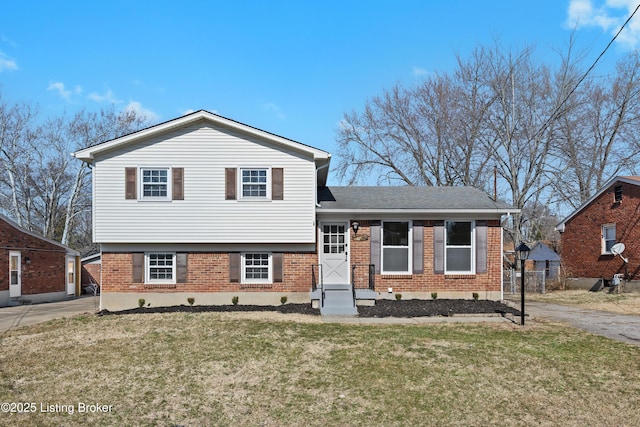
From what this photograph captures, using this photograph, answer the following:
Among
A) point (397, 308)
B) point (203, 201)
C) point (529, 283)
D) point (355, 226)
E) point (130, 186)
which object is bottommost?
point (529, 283)

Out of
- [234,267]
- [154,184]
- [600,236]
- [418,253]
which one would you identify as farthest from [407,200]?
[600,236]

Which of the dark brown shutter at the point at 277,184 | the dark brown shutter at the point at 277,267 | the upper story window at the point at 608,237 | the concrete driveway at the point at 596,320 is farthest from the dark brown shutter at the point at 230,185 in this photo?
the upper story window at the point at 608,237

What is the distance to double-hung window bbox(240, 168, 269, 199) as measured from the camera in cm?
1485

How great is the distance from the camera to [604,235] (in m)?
22.0

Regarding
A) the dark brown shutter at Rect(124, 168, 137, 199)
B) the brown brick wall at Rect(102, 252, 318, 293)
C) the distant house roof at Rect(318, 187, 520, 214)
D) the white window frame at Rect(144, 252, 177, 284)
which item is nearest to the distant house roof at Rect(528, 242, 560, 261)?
the distant house roof at Rect(318, 187, 520, 214)

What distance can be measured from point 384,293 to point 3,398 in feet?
35.2

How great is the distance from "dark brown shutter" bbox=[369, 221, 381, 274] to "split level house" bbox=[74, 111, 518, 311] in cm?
3

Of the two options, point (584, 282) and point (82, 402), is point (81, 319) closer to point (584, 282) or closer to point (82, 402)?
point (82, 402)

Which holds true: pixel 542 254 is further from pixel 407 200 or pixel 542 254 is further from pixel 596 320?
pixel 596 320

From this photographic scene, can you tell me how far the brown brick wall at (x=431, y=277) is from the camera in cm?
1547

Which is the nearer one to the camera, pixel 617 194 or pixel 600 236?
pixel 617 194

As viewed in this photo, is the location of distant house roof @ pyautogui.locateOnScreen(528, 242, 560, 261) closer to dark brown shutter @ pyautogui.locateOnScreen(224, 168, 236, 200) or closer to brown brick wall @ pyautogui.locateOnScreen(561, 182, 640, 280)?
brown brick wall @ pyautogui.locateOnScreen(561, 182, 640, 280)

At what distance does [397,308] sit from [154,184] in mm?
8086

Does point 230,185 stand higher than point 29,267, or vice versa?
point 230,185
